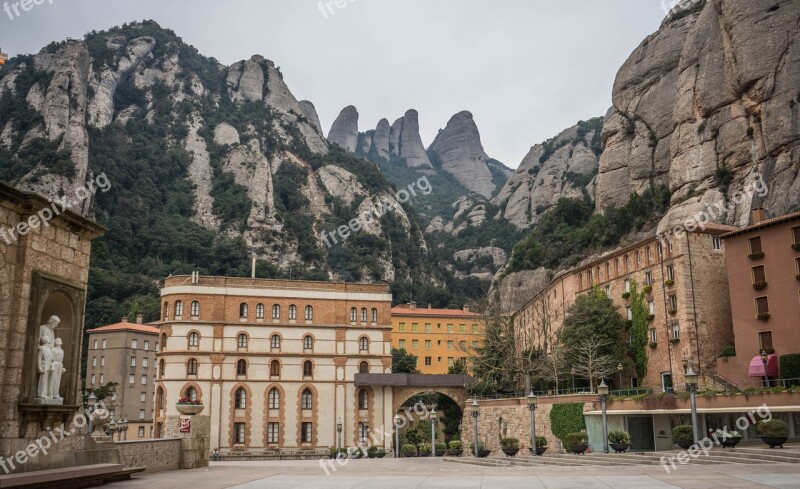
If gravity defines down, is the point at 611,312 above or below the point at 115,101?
below

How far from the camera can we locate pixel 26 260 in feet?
52.6

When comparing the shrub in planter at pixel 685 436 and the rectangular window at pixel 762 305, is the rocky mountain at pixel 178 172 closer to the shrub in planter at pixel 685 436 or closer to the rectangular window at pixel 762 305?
the rectangular window at pixel 762 305

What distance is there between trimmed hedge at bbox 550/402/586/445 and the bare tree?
3.48 m

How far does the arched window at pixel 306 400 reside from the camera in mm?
61281

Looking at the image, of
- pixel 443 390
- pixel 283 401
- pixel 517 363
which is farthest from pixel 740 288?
pixel 283 401

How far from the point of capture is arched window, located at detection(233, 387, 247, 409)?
2353 inches

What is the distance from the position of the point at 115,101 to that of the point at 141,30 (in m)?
28.1

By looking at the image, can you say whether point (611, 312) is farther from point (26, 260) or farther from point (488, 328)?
point (26, 260)

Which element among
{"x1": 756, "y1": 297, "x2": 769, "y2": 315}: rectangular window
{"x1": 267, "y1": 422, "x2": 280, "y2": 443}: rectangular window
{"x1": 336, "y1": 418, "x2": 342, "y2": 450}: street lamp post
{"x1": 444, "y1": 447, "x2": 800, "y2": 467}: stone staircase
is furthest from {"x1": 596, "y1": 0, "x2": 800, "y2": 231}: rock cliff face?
{"x1": 267, "y1": 422, "x2": 280, "y2": 443}: rectangular window

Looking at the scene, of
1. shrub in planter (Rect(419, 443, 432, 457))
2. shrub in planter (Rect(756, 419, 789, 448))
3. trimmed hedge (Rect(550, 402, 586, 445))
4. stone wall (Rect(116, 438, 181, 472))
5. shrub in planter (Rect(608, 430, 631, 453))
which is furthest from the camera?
shrub in planter (Rect(419, 443, 432, 457))

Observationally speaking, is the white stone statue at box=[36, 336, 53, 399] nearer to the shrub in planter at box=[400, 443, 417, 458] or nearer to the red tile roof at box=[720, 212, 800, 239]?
the shrub in planter at box=[400, 443, 417, 458]

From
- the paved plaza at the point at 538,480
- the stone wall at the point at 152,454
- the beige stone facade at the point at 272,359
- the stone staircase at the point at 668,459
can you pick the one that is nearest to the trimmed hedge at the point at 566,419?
the stone staircase at the point at 668,459

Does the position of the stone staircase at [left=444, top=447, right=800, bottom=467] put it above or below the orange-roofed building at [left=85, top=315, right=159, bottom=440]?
below

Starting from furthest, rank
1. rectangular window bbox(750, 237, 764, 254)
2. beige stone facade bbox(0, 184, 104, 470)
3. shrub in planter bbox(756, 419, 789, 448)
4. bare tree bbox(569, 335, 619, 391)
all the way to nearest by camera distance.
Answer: bare tree bbox(569, 335, 619, 391) < rectangular window bbox(750, 237, 764, 254) < shrub in planter bbox(756, 419, 789, 448) < beige stone facade bbox(0, 184, 104, 470)
